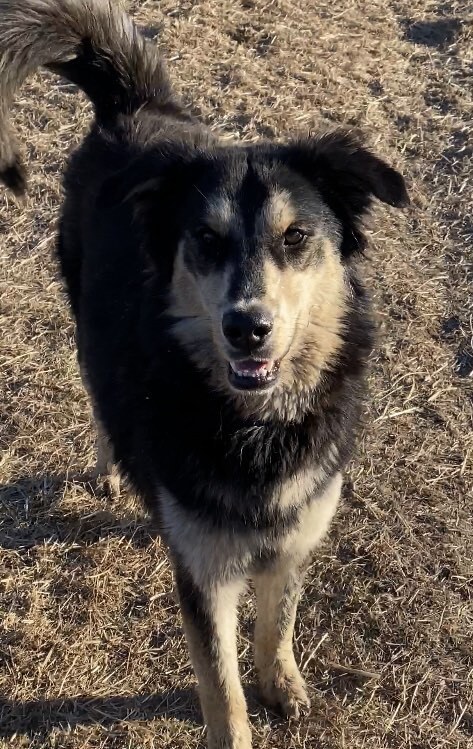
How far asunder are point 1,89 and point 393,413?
275cm

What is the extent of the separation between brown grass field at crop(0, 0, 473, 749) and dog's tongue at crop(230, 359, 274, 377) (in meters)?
1.67

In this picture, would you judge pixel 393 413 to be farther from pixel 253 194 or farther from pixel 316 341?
pixel 253 194

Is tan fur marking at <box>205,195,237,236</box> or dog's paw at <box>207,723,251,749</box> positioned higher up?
tan fur marking at <box>205,195,237,236</box>

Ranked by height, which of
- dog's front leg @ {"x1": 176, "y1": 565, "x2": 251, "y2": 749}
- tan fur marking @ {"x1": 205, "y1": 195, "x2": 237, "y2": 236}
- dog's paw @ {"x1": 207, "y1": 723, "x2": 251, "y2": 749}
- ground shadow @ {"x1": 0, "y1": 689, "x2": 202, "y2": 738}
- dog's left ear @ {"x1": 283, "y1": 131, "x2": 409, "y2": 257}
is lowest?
ground shadow @ {"x1": 0, "y1": 689, "x2": 202, "y2": 738}

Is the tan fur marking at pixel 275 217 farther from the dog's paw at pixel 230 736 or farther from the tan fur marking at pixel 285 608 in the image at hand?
the dog's paw at pixel 230 736

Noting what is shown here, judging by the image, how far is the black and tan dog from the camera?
2557 millimetres

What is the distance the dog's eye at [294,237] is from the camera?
2.58 meters

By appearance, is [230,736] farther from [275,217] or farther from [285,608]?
[275,217]

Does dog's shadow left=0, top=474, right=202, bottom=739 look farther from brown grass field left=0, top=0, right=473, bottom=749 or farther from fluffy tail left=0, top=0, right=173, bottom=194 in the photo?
fluffy tail left=0, top=0, right=173, bottom=194

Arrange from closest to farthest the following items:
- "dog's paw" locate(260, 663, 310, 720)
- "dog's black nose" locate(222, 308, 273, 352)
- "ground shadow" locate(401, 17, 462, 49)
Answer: "dog's black nose" locate(222, 308, 273, 352), "dog's paw" locate(260, 663, 310, 720), "ground shadow" locate(401, 17, 462, 49)

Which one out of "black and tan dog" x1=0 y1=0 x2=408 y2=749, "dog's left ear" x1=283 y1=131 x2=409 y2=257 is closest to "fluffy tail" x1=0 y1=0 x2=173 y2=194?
"black and tan dog" x1=0 y1=0 x2=408 y2=749

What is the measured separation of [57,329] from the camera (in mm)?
4828

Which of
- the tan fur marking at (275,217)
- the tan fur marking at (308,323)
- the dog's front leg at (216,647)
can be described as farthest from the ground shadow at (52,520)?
the tan fur marking at (275,217)

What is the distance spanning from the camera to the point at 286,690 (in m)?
3.38
